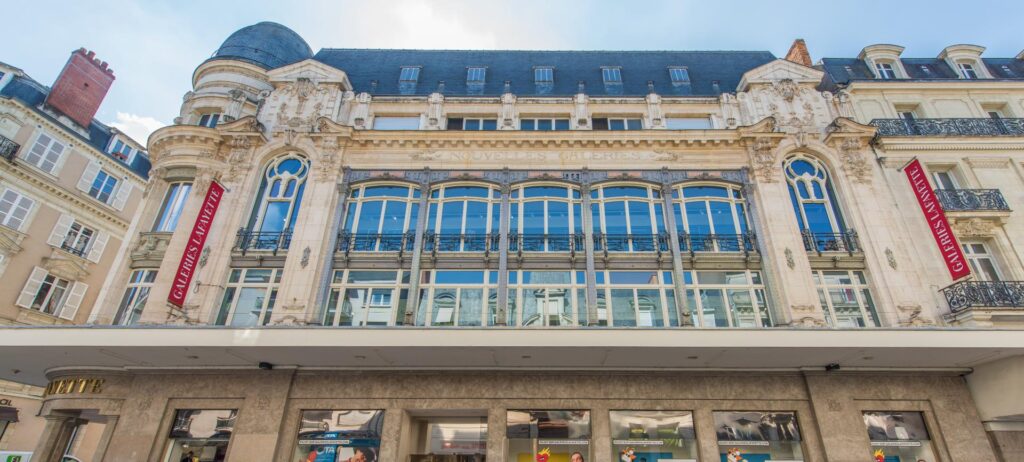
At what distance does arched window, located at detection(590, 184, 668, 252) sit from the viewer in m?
14.0

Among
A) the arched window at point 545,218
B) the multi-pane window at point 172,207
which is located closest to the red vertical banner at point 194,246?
the multi-pane window at point 172,207

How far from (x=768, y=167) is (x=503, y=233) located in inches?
351

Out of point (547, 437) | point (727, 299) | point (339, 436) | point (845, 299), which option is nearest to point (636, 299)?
point (727, 299)

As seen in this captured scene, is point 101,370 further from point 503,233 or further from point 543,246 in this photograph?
point 543,246

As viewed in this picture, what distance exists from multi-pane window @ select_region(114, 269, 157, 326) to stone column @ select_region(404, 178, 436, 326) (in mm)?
7431

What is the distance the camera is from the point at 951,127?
51.3 ft

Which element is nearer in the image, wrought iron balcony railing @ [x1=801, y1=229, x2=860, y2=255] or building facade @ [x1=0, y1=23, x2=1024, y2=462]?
building facade @ [x1=0, y1=23, x2=1024, y2=462]

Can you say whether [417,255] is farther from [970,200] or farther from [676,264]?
[970,200]

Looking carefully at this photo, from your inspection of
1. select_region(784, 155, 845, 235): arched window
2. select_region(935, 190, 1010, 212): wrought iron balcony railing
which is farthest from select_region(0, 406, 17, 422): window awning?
select_region(935, 190, 1010, 212): wrought iron balcony railing

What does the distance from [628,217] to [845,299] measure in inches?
257

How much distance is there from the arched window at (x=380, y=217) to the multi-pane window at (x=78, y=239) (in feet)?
53.9

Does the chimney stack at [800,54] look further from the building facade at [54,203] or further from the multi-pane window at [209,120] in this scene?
the building facade at [54,203]

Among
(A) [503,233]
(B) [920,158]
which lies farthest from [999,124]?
(A) [503,233]

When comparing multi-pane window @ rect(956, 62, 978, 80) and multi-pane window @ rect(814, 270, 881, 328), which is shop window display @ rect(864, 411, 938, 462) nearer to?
multi-pane window @ rect(814, 270, 881, 328)
